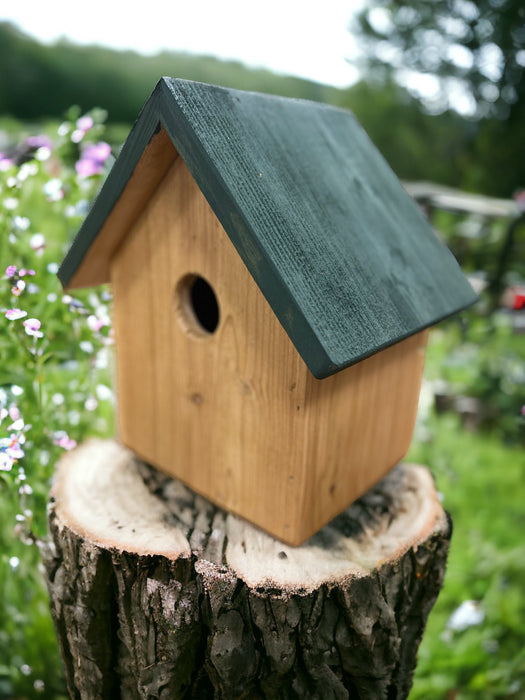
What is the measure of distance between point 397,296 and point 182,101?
53 centimetres

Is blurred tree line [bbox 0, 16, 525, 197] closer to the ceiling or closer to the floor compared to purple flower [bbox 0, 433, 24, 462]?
closer to the floor

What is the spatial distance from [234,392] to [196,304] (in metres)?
0.43

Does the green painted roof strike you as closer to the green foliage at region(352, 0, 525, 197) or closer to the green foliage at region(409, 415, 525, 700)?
the green foliage at region(409, 415, 525, 700)

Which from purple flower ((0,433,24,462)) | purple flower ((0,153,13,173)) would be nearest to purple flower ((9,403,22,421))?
purple flower ((0,433,24,462))

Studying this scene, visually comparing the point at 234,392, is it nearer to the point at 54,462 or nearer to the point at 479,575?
the point at 54,462

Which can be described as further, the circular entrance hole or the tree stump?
the circular entrance hole

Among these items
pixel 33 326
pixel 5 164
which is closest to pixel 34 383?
pixel 33 326

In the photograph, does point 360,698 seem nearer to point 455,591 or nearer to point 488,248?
point 455,591

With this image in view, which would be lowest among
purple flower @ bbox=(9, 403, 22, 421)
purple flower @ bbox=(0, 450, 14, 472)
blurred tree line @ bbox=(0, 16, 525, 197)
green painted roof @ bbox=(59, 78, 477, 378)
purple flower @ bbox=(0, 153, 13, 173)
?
blurred tree line @ bbox=(0, 16, 525, 197)

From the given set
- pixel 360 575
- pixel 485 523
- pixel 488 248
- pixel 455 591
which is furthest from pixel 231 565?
pixel 488 248

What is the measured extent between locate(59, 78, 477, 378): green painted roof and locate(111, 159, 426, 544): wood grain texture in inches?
4.5

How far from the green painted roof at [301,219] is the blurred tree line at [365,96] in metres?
5.15

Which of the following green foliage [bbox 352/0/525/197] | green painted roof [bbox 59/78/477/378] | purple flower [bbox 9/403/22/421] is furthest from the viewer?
green foliage [bbox 352/0/525/197]

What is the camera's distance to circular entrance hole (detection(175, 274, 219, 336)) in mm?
1141
